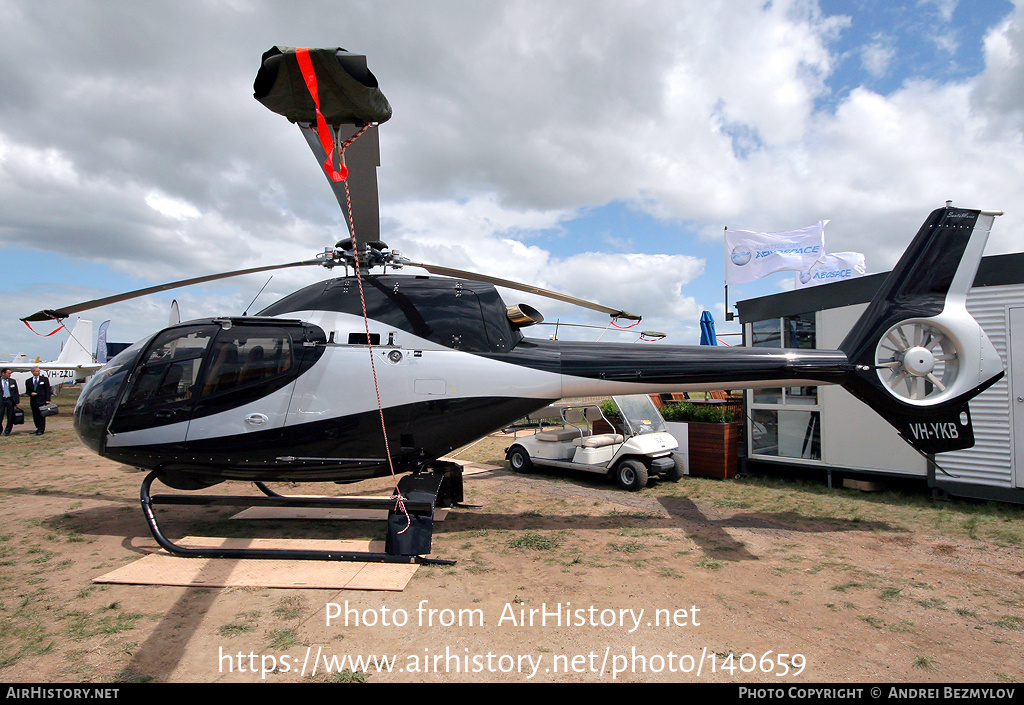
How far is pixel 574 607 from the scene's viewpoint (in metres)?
3.98

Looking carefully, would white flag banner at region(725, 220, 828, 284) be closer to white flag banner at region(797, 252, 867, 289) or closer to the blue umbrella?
white flag banner at region(797, 252, 867, 289)

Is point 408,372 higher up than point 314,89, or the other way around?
point 314,89

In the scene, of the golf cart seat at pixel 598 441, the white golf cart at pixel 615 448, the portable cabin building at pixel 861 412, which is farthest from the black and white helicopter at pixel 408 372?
the golf cart seat at pixel 598 441

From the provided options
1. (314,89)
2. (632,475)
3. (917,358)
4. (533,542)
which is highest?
(314,89)

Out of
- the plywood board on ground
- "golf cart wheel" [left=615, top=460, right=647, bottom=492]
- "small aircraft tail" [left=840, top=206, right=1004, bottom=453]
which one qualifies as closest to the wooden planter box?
"golf cart wheel" [left=615, top=460, right=647, bottom=492]

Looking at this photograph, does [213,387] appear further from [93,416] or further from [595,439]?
[595,439]

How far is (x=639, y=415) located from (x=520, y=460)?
2426mm

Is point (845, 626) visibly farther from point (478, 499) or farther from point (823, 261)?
point (823, 261)

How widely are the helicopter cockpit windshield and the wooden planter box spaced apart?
2.34 ft

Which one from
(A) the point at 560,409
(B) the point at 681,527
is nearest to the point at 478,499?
(A) the point at 560,409

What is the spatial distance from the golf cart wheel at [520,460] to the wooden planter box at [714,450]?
119 inches

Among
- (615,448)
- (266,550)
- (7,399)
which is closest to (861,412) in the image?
(615,448)

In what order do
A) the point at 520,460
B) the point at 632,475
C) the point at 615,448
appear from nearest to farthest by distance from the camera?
the point at 632,475 → the point at 615,448 → the point at 520,460

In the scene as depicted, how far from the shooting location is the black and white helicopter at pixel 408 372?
5.31 meters
